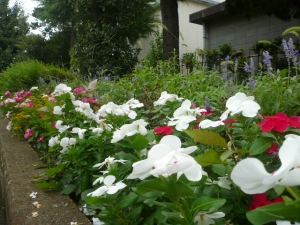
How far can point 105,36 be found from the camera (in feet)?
34.7

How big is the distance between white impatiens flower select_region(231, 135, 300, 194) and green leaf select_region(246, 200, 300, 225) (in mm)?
34

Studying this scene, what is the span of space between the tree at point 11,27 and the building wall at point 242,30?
738 inches

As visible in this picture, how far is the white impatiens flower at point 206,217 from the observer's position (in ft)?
3.12

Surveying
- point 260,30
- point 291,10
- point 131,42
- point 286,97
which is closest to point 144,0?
point 131,42

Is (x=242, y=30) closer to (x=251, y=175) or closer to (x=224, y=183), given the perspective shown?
(x=224, y=183)

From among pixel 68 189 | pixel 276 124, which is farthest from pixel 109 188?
pixel 68 189

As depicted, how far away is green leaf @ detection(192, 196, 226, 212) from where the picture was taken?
0.89 meters

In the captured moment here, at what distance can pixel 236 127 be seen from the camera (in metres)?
1.44

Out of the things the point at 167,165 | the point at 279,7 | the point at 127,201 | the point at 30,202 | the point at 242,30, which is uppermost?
the point at 279,7

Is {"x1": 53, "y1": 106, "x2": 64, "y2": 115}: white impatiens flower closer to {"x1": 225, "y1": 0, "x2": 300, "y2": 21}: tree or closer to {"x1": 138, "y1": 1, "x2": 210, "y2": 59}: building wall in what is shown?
{"x1": 225, "y1": 0, "x2": 300, "y2": 21}: tree

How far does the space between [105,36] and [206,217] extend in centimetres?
1002

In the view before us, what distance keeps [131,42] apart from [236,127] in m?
10.7

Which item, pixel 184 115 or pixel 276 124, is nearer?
pixel 276 124

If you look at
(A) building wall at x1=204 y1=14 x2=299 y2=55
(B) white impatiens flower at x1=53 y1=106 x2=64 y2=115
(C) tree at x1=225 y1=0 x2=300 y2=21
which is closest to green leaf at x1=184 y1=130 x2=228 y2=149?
(B) white impatiens flower at x1=53 y1=106 x2=64 y2=115
